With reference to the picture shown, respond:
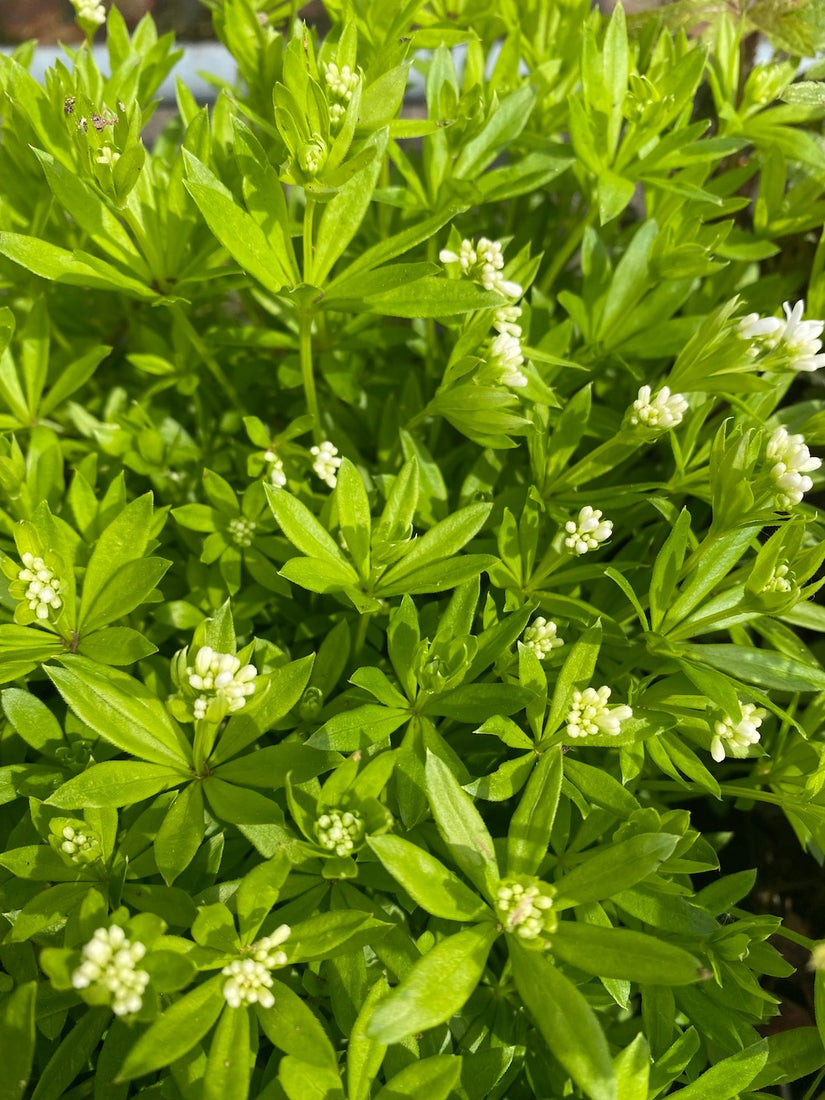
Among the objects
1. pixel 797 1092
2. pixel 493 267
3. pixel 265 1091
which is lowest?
pixel 797 1092

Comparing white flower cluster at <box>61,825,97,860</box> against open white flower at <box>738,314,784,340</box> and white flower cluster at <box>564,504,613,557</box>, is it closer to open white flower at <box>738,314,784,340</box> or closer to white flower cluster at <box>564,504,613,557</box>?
white flower cluster at <box>564,504,613,557</box>

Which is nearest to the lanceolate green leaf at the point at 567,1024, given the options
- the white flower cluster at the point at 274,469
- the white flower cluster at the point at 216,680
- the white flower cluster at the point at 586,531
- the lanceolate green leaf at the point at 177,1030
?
the lanceolate green leaf at the point at 177,1030

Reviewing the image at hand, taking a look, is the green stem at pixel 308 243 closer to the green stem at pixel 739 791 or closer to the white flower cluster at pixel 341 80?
the white flower cluster at pixel 341 80

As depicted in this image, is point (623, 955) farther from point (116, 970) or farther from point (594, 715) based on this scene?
point (116, 970)

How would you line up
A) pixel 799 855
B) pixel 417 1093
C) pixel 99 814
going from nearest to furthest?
pixel 417 1093
pixel 99 814
pixel 799 855

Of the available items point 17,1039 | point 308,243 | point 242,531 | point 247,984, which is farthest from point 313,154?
point 17,1039

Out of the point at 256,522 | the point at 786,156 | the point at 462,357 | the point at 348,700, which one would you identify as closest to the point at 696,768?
the point at 348,700

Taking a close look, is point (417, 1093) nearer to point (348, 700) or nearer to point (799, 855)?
point (348, 700)
